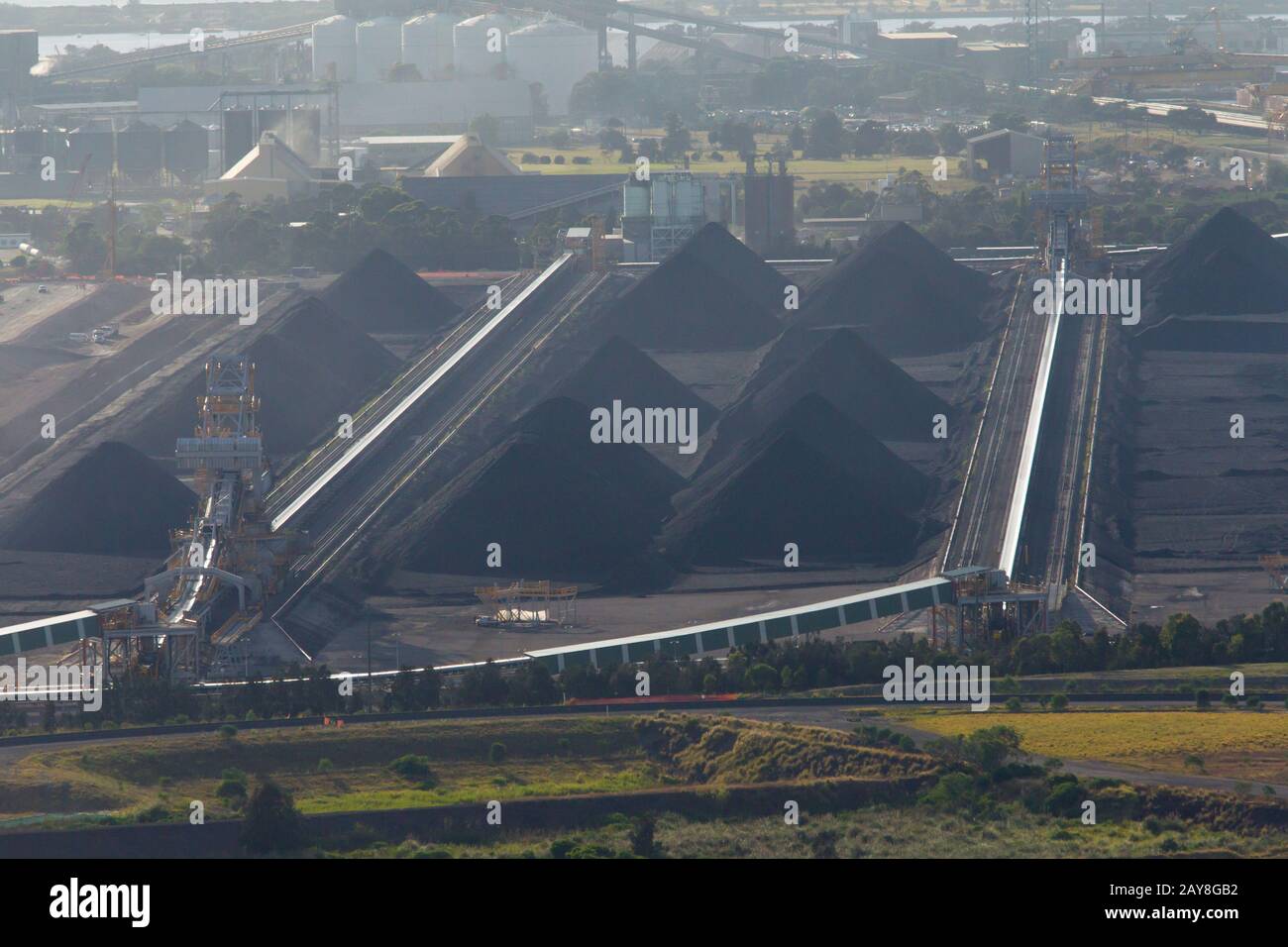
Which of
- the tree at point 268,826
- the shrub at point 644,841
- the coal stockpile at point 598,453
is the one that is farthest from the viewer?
the coal stockpile at point 598,453

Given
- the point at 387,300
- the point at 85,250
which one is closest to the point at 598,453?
the point at 387,300

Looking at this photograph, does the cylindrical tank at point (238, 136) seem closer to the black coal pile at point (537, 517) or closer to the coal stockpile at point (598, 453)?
the coal stockpile at point (598, 453)

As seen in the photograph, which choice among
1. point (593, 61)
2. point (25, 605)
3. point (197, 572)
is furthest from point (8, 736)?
point (593, 61)

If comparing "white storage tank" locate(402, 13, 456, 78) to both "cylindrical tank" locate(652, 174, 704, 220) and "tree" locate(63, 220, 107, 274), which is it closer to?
"tree" locate(63, 220, 107, 274)

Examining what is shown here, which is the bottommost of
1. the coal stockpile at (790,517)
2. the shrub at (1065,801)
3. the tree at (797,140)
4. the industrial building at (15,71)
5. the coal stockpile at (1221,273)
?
the coal stockpile at (790,517)

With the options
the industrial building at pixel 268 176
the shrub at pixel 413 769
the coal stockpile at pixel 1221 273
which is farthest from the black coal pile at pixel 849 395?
the industrial building at pixel 268 176
